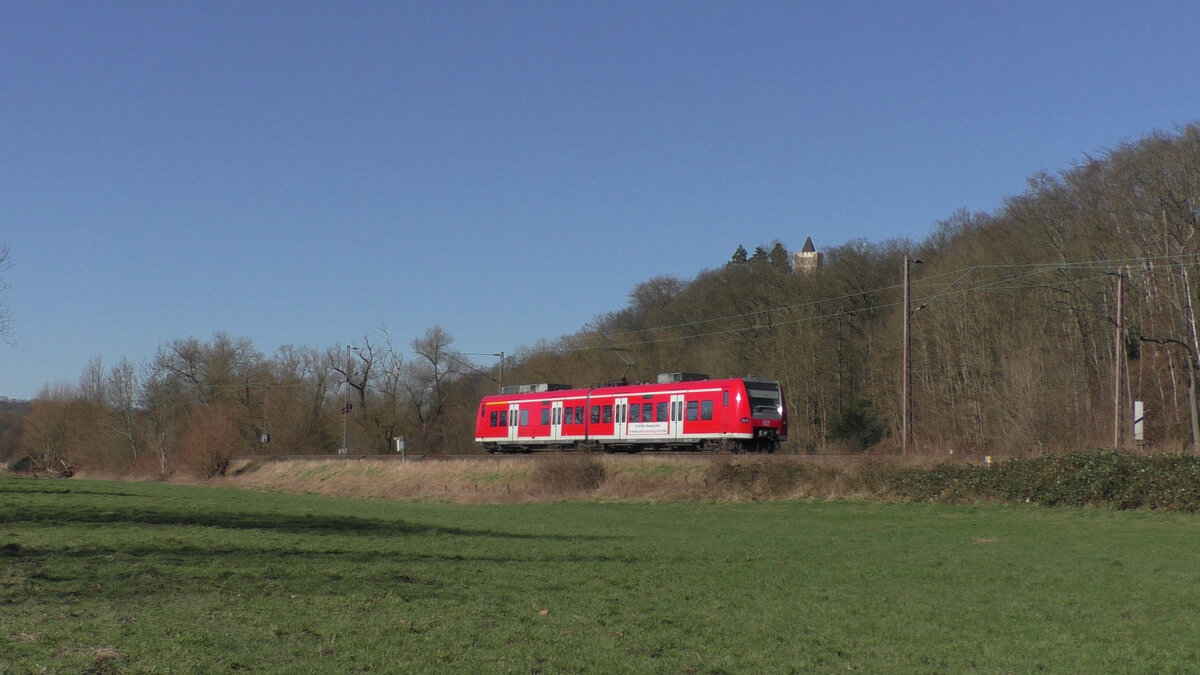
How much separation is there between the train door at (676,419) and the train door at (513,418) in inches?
412

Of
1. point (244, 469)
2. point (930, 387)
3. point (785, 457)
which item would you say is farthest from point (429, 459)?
point (930, 387)

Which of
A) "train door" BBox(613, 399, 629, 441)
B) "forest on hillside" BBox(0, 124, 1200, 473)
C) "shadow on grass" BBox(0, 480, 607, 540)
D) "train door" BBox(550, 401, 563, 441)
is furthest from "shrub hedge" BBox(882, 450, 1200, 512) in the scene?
"train door" BBox(550, 401, 563, 441)

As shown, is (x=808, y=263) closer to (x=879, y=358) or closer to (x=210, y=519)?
(x=879, y=358)

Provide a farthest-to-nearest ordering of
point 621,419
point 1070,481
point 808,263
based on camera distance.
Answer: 1. point 808,263
2. point 621,419
3. point 1070,481

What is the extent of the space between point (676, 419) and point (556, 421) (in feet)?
24.6

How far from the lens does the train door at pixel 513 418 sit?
1791 inches

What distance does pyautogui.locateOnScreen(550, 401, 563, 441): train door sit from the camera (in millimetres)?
42469

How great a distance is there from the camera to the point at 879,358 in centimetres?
5072

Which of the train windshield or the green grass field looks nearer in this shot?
the green grass field

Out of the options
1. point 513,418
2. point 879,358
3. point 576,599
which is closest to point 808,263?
point 879,358

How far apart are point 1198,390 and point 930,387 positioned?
39.0 feet

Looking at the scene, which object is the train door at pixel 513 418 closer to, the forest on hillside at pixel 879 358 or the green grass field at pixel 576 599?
the forest on hillside at pixel 879 358

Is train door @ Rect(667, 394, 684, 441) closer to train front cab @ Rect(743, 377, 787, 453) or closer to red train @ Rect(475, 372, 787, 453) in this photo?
red train @ Rect(475, 372, 787, 453)

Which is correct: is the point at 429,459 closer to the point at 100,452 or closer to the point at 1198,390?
the point at 1198,390
